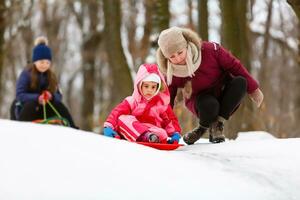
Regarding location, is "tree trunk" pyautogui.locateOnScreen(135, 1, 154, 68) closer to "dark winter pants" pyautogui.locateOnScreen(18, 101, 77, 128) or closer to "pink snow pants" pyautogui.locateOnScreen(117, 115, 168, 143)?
"dark winter pants" pyautogui.locateOnScreen(18, 101, 77, 128)

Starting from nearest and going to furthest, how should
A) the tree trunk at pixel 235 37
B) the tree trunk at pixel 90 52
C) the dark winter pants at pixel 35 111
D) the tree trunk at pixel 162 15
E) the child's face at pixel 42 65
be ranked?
the dark winter pants at pixel 35 111 < the child's face at pixel 42 65 < the tree trunk at pixel 235 37 < the tree trunk at pixel 162 15 < the tree trunk at pixel 90 52

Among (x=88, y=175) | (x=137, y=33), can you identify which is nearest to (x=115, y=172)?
(x=88, y=175)

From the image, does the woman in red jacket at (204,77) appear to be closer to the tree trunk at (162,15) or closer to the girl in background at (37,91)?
the girl in background at (37,91)

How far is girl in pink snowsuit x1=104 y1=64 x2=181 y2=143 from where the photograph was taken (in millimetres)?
3976

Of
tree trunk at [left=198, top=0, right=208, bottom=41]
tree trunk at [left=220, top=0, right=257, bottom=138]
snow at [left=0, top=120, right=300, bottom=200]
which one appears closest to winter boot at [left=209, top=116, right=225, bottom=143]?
snow at [left=0, top=120, right=300, bottom=200]

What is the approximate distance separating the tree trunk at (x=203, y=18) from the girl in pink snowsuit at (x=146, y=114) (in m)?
3.48

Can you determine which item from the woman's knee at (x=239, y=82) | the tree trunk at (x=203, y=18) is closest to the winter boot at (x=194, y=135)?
the woman's knee at (x=239, y=82)

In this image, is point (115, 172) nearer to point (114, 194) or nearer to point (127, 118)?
point (114, 194)

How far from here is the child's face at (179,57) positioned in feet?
13.0

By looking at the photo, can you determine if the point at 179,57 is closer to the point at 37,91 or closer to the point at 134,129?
the point at 134,129

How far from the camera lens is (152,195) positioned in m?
2.31

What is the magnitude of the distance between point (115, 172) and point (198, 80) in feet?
5.86

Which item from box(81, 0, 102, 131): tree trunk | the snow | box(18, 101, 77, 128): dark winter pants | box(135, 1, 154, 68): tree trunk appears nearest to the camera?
the snow

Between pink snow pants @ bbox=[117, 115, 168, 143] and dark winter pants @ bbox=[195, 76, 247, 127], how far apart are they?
0.31m
